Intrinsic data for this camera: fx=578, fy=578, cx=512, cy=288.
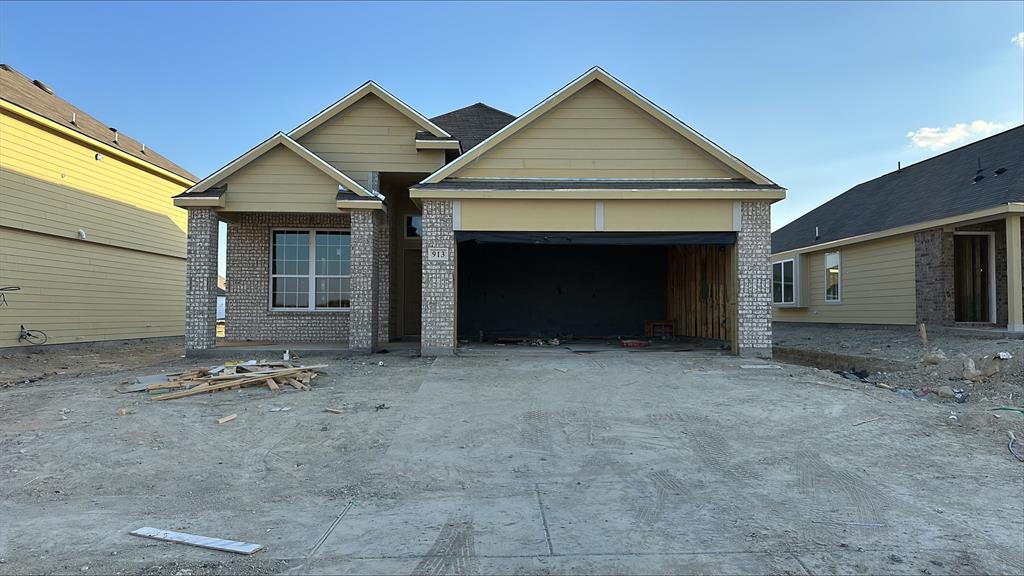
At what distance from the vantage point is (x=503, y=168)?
12445 mm

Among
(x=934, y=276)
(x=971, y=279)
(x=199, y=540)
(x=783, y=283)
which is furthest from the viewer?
(x=783, y=283)

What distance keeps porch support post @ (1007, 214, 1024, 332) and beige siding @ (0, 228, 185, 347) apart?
928 inches

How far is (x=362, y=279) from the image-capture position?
1245 cm

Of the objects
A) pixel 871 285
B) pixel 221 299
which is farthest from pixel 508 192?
pixel 221 299

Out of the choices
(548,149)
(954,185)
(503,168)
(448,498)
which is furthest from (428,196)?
(954,185)

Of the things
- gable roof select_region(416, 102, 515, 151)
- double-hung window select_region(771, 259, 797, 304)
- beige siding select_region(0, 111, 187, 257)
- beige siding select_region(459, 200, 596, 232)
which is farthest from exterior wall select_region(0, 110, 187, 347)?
double-hung window select_region(771, 259, 797, 304)

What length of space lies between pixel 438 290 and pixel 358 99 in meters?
5.51

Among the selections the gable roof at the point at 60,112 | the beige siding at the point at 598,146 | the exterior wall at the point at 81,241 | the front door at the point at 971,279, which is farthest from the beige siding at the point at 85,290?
the front door at the point at 971,279

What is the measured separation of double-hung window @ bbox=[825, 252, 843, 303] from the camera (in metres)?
20.0

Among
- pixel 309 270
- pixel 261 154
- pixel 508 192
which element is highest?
pixel 261 154

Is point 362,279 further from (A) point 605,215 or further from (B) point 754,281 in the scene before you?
(B) point 754,281

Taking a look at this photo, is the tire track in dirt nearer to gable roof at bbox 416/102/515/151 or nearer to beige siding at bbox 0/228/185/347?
gable roof at bbox 416/102/515/151

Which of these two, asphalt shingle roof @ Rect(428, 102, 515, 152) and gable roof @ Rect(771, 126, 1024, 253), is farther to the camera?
asphalt shingle roof @ Rect(428, 102, 515, 152)

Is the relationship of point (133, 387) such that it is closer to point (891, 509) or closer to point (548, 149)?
point (548, 149)
